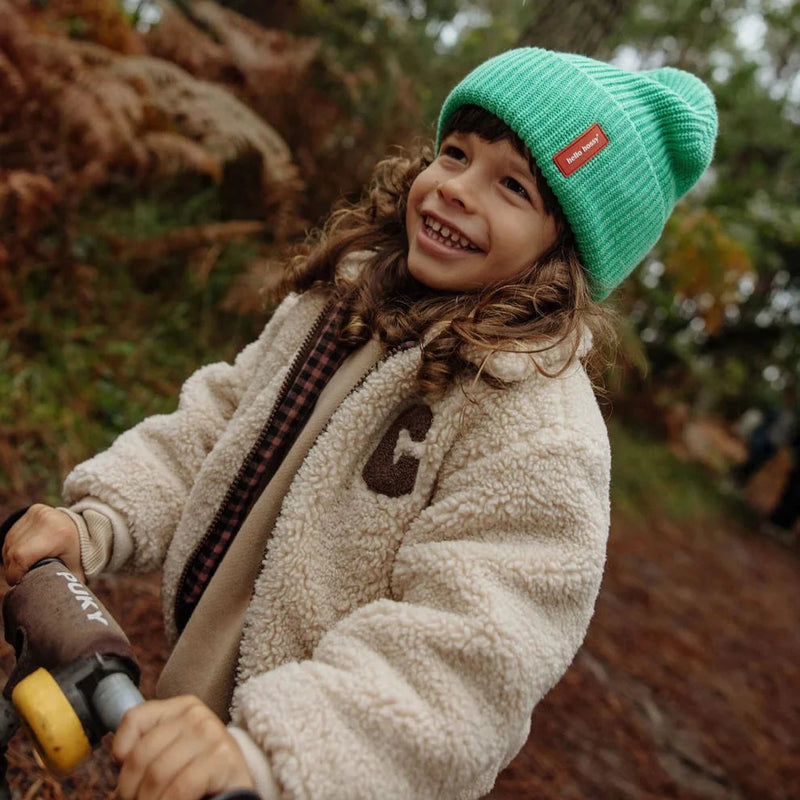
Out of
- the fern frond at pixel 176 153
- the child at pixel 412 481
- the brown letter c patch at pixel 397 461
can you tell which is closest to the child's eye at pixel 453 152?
the child at pixel 412 481

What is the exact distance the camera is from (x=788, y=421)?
1222cm

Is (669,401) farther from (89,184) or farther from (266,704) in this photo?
(266,704)

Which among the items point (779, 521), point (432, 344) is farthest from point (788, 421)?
point (432, 344)

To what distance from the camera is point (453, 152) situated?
5.98ft

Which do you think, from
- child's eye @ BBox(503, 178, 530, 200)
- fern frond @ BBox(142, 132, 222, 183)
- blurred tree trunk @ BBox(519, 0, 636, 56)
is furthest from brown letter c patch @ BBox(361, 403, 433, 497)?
fern frond @ BBox(142, 132, 222, 183)

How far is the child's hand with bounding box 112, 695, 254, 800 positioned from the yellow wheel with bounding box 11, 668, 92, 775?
0.06 metres

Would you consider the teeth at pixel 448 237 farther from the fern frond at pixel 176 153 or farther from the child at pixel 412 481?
the fern frond at pixel 176 153

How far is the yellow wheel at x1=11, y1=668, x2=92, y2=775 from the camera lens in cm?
112

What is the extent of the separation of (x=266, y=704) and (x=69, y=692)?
30cm

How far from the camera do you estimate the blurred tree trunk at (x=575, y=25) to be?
2994 mm

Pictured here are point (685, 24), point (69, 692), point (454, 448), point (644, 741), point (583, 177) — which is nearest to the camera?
point (69, 692)

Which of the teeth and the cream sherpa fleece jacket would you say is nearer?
the cream sherpa fleece jacket

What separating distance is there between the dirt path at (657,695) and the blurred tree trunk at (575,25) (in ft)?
8.70

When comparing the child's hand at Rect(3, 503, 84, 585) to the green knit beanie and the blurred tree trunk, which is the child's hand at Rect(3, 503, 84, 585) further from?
the blurred tree trunk
